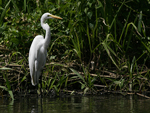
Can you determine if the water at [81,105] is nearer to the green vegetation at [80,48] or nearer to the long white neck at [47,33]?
the green vegetation at [80,48]

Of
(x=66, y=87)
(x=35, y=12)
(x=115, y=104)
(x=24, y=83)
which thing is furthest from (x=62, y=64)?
(x=115, y=104)

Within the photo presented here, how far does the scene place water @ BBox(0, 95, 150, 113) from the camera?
10.6 feet

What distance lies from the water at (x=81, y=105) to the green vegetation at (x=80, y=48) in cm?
28

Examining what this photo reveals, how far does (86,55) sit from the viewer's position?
16.4 feet

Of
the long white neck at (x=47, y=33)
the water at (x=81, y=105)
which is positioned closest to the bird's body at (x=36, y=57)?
the long white neck at (x=47, y=33)

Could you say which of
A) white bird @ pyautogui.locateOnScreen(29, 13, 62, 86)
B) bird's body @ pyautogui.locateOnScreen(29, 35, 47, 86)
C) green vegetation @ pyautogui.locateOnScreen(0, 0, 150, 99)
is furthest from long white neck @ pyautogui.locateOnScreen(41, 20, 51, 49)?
green vegetation @ pyautogui.locateOnScreen(0, 0, 150, 99)

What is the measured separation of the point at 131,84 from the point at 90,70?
769mm

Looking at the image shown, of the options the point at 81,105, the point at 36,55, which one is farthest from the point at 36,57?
the point at 81,105

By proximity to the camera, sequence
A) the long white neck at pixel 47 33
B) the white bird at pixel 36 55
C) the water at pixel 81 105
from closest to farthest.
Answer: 1. the water at pixel 81 105
2. the long white neck at pixel 47 33
3. the white bird at pixel 36 55

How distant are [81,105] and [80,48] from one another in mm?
1432

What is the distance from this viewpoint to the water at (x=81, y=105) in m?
3.24

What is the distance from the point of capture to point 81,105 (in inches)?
141

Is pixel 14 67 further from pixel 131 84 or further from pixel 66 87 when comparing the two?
pixel 131 84

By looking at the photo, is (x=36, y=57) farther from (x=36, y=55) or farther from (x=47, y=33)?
(x=47, y=33)
